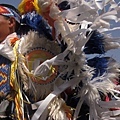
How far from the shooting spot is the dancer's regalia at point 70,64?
4.26 feet

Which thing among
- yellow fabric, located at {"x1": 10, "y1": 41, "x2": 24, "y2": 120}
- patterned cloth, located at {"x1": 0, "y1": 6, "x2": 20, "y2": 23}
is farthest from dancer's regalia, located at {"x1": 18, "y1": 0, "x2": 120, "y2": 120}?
patterned cloth, located at {"x1": 0, "y1": 6, "x2": 20, "y2": 23}

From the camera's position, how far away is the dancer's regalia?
130 cm

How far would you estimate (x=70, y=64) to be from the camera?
1348 millimetres

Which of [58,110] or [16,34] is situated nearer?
[58,110]

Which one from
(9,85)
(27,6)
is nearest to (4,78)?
(9,85)

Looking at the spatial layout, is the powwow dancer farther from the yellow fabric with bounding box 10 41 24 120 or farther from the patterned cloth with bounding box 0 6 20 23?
the patterned cloth with bounding box 0 6 20 23

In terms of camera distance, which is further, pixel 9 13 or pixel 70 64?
pixel 9 13

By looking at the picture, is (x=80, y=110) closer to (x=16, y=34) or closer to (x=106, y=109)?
(x=106, y=109)

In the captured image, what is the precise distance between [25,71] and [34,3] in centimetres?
36

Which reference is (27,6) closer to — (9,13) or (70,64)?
(9,13)

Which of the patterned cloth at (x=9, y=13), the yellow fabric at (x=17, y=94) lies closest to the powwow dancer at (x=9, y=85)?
the yellow fabric at (x=17, y=94)

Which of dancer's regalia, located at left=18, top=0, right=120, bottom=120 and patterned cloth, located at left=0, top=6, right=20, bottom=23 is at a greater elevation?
patterned cloth, located at left=0, top=6, right=20, bottom=23

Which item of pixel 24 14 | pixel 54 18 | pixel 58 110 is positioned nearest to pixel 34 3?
pixel 24 14

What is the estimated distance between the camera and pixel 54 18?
A: 1.32 metres
